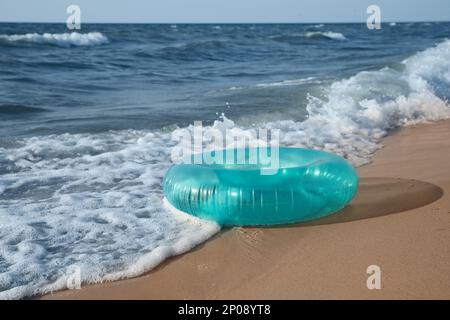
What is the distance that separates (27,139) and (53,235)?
9.70ft

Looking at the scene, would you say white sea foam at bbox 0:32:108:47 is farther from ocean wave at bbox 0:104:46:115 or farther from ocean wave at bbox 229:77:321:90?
ocean wave at bbox 229:77:321:90

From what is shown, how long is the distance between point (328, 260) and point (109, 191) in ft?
6.56

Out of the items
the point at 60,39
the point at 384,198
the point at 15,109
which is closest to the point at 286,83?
the point at 15,109

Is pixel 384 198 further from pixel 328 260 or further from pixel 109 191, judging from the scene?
pixel 109 191

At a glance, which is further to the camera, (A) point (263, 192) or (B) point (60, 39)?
(B) point (60, 39)

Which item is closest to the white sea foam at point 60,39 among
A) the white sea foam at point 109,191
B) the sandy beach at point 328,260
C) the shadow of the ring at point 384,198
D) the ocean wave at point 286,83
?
the ocean wave at point 286,83

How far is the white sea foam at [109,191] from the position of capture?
2.89 metres

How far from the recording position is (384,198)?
3732 mm

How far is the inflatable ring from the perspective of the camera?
128 inches

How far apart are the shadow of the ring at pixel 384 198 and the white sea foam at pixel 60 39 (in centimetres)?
1942

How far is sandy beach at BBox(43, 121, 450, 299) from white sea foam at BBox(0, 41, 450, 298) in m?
0.18

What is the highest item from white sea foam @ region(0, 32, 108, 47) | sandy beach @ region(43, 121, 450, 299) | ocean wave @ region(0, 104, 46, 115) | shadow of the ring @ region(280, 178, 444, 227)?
white sea foam @ region(0, 32, 108, 47)

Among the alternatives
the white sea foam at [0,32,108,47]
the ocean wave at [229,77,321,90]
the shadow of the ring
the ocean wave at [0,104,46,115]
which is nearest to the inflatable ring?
the shadow of the ring
